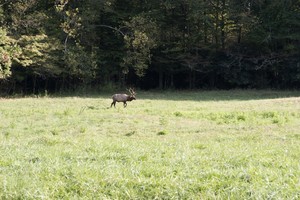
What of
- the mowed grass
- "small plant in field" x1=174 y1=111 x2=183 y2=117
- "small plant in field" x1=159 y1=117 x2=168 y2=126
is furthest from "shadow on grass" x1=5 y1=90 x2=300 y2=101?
the mowed grass

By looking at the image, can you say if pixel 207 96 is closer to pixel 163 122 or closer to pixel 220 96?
pixel 220 96

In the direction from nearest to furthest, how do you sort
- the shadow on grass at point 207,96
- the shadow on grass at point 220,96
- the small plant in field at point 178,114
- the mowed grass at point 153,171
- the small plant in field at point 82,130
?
the mowed grass at point 153,171 → the small plant in field at point 82,130 → the small plant in field at point 178,114 → the shadow on grass at point 220,96 → the shadow on grass at point 207,96

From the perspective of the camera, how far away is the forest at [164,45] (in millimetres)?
29589

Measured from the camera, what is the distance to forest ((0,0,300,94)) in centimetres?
2959

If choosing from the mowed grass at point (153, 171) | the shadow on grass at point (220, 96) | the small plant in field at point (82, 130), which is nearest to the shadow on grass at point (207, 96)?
the shadow on grass at point (220, 96)

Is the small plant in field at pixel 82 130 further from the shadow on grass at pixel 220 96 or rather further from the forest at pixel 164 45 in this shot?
the forest at pixel 164 45

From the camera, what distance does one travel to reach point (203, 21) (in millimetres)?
33312

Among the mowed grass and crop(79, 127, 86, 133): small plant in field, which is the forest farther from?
the mowed grass

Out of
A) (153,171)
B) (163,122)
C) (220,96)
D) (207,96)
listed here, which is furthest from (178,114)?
(220,96)

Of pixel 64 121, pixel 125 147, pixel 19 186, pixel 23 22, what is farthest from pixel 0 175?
pixel 23 22

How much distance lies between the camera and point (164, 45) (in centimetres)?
3438

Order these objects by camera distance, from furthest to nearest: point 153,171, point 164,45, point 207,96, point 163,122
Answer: point 164,45 < point 207,96 < point 163,122 < point 153,171

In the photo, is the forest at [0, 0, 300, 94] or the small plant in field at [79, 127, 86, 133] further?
the forest at [0, 0, 300, 94]

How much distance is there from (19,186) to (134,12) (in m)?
30.2
